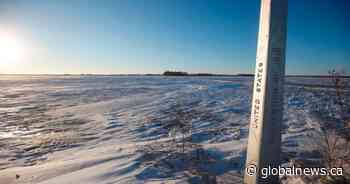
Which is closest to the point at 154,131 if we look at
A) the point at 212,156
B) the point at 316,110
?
the point at 212,156

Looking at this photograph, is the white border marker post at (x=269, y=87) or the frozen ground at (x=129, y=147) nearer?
the white border marker post at (x=269, y=87)

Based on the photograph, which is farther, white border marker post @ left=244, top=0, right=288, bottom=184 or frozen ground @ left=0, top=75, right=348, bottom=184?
frozen ground @ left=0, top=75, right=348, bottom=184

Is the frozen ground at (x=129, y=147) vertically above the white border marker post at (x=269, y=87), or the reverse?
the white border marker post at (x=269, y=87)

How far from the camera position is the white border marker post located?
143 cm

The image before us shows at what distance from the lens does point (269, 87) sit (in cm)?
145

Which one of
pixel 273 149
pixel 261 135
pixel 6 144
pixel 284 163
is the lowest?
pixel 6 144

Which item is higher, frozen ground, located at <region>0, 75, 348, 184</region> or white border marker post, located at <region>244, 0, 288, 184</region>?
white border marker post, located at <region>244, 0, 288, 184</region>

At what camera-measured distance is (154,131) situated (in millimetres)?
6406

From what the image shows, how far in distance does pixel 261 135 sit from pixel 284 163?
2.41m

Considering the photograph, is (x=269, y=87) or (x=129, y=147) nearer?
(x=269, y=87)

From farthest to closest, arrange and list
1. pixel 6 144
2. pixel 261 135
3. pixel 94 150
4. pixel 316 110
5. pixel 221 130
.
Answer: pixel 316 110
pixel 221 130
pixel 6 144
pixel 94 150
pixel 261 135

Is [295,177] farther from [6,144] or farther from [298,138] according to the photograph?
[6,144]

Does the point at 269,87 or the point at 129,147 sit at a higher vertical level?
the point at 269,87

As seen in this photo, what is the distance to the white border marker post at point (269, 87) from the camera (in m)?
1.43
